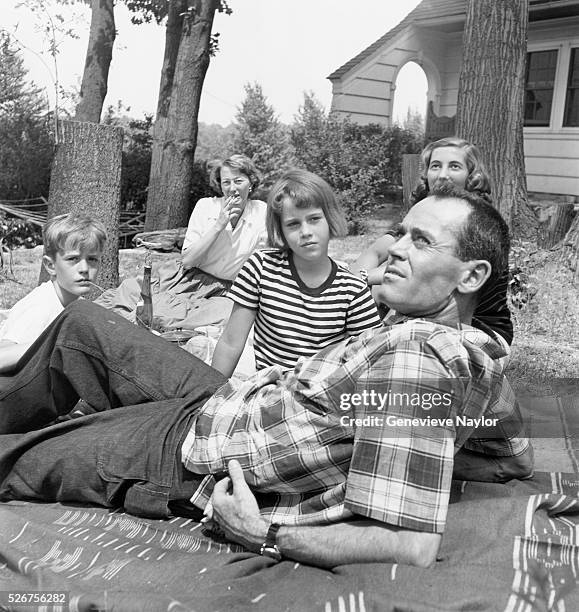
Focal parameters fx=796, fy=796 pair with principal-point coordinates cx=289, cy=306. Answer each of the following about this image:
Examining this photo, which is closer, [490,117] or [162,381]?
[162,381]

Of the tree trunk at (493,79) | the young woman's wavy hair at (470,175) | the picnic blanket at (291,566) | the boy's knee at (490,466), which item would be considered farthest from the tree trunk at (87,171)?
the boy's knee at (490,466)

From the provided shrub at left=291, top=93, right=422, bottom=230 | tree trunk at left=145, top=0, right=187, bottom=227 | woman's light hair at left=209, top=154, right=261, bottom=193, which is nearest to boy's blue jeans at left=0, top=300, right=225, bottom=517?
woman's light hair at left=209, top=154, right=261, bottom=193

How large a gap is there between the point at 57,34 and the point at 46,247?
5412mm

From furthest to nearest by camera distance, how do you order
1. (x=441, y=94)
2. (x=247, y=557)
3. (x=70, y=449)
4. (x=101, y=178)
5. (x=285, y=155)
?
(x=441, y=94) → (x=285, y=155) → (x=101, y=178) → (x=70, y=449) → (x=247, y=557)

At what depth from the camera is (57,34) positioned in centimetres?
794

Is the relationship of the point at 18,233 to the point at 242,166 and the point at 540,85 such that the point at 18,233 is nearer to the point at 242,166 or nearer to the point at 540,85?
the point at 242,166

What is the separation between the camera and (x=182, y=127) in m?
8.59

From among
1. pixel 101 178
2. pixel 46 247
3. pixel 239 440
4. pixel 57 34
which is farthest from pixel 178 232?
pixel 239 440

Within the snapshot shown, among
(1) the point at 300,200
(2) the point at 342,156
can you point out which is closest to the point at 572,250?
(1) the point at 300,200

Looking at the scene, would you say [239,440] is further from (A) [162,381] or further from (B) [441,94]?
(B) [441,94]

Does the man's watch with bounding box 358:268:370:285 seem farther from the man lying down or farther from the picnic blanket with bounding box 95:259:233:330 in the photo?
the man lying down

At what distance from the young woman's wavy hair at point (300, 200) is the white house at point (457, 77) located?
19.3 feet

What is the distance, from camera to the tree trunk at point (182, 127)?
27.5ft

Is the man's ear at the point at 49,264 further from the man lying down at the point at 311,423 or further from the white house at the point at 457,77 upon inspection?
the white house at the point at 457,77
